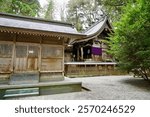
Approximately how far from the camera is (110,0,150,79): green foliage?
28.9 feet

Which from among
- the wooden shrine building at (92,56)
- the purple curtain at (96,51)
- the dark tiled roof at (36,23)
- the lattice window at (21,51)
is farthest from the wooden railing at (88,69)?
the lattice window at (21,51)

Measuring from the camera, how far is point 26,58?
812 centimetres

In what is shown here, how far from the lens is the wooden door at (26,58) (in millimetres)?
7940

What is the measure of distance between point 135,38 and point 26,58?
22.0ft

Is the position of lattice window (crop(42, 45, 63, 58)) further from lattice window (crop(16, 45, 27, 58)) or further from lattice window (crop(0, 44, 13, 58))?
lattice window (crop(0, 44, 13, 58))

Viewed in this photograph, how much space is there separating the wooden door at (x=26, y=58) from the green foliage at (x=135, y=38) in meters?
5.71

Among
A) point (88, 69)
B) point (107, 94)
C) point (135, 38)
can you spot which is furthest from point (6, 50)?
point (88, 69)

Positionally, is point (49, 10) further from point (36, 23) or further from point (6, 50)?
point (6, 50)

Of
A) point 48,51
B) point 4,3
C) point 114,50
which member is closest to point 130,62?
point 114,50

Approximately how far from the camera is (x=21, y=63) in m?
7.99

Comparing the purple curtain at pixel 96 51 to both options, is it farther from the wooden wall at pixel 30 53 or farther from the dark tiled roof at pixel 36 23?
the wooden wall at pixel 30 53

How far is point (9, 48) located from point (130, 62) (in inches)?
288

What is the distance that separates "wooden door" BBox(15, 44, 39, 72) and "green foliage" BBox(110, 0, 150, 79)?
18.7 feet

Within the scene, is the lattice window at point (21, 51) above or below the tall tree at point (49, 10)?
below
